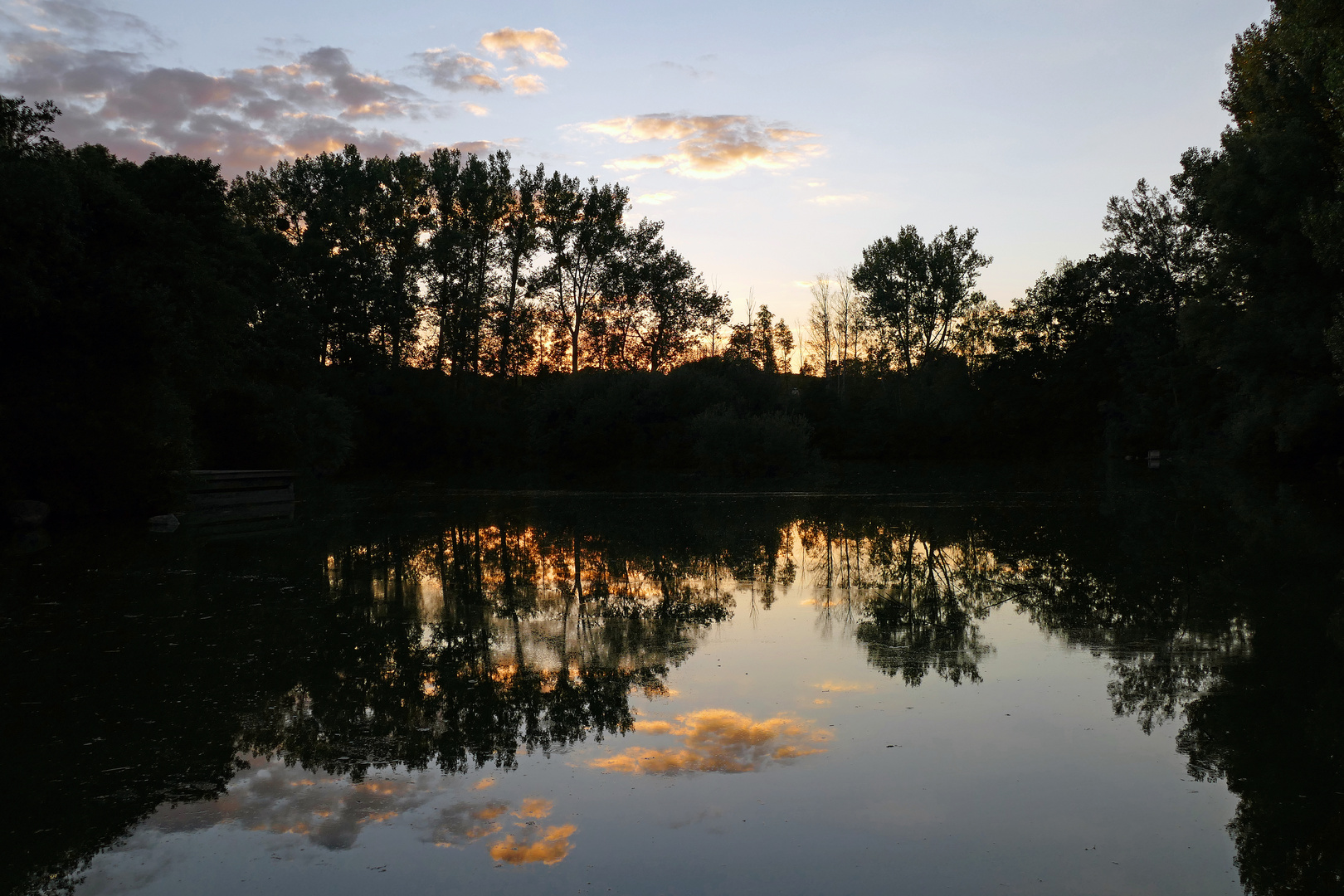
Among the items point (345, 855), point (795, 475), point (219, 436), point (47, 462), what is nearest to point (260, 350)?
point (219, 436)

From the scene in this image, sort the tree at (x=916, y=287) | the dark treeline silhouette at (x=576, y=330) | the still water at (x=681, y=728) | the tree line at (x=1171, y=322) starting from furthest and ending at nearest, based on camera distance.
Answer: the tree at (x=916, y=287) < the tree line at (x=1171, y=322) < the dark treeline silhouette at (x=576, y=330) < the still water at (x=681, y=728)

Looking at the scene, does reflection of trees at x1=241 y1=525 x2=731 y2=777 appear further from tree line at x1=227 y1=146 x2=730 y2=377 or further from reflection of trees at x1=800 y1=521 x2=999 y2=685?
tree line at x1=227 y1=146 x2=730 y2=377

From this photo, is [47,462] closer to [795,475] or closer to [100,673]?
[100,673]

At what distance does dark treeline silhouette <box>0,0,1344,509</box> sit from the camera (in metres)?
19.2

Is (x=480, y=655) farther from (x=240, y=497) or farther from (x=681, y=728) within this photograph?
(x=240, y=497)

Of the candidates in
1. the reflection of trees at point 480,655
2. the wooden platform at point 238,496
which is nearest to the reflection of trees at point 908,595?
the reflection of trees at point 480,655

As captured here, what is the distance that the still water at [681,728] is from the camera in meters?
3.93

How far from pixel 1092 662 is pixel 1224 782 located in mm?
2559

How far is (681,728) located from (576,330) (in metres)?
54.6

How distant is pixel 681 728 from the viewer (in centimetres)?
568

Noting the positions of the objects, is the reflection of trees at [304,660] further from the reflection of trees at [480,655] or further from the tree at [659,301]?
the tree at [659,301]

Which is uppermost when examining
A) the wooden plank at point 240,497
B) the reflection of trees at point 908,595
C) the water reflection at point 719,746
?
the wooden plank at point 240,497

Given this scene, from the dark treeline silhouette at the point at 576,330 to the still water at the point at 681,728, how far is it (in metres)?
8.31

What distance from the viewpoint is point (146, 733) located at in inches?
222
